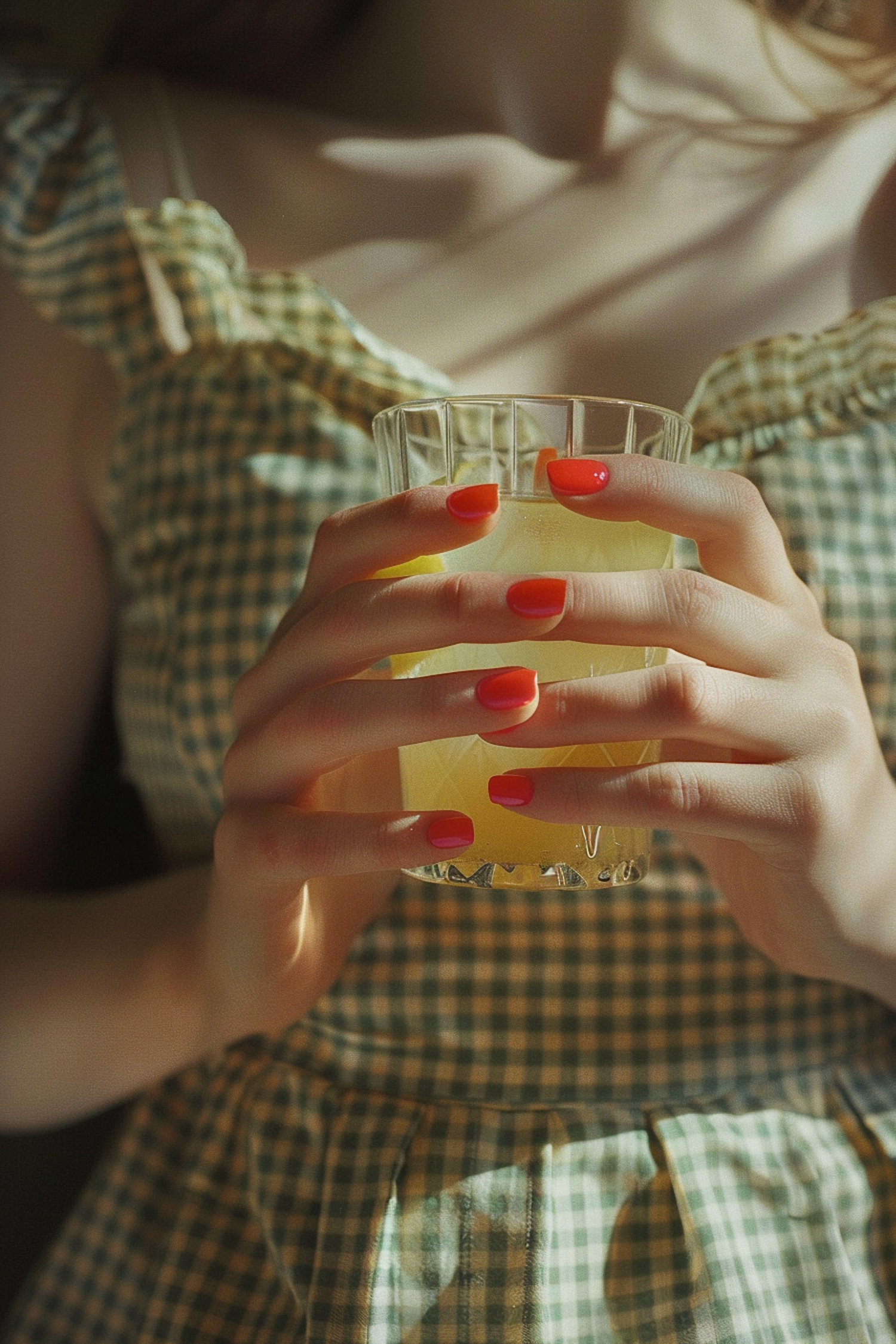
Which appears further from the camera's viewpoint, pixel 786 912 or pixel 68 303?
pixel 68 303

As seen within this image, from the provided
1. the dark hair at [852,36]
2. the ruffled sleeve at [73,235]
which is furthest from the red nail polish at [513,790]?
the dark hair at [852,36]

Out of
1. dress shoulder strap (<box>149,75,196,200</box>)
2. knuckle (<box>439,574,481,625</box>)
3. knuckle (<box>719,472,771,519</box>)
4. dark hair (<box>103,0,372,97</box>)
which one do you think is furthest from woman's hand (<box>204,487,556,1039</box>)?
dark hair (<box>103,0,372,97</box>)

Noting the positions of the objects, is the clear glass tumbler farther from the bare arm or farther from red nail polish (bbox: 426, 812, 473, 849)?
the bare arm

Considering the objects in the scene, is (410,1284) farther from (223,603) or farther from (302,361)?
(302,361)

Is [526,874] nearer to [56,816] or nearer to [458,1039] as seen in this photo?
[458,1039]

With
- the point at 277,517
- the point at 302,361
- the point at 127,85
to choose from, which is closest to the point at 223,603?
the point at 277,517

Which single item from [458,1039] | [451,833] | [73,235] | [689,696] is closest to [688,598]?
[689,696]

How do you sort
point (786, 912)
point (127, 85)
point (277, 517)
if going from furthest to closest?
point (127, 85), point (277, 517), point (786, 912)
